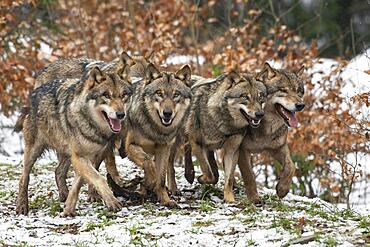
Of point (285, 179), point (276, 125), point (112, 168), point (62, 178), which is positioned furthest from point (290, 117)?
point (62, 178)

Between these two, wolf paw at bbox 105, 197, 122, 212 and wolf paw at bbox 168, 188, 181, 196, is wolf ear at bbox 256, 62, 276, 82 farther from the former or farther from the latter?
wolf paw at bbox 105, 197, 122, 212

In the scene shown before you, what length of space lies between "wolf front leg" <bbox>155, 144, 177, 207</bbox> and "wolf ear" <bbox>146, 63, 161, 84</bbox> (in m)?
0.77

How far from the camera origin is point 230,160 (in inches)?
356

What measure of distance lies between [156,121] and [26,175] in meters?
1.64

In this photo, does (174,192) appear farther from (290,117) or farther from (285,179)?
(290,117)

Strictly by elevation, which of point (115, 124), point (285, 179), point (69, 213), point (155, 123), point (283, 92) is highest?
point (283, 92)

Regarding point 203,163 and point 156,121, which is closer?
point 156,121

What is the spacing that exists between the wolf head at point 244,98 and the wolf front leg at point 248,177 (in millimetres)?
433

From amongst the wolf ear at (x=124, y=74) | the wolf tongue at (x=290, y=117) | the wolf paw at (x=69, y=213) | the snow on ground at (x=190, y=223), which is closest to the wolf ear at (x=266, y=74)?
the wolf tongue at (x=290, y=117)

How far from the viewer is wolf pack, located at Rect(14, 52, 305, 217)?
27.1 ft

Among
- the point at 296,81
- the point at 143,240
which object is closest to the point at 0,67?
the point at 296,81

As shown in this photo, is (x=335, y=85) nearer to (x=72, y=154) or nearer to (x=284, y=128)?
(x=284, y=128)

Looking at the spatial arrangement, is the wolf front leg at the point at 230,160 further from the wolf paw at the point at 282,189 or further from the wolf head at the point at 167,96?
the wolf head at the point at 167,96

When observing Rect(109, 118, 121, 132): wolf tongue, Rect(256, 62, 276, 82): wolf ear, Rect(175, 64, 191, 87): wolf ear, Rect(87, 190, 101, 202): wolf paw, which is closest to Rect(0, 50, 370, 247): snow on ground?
Rect(87, 190, 101, 202): wolf paw
